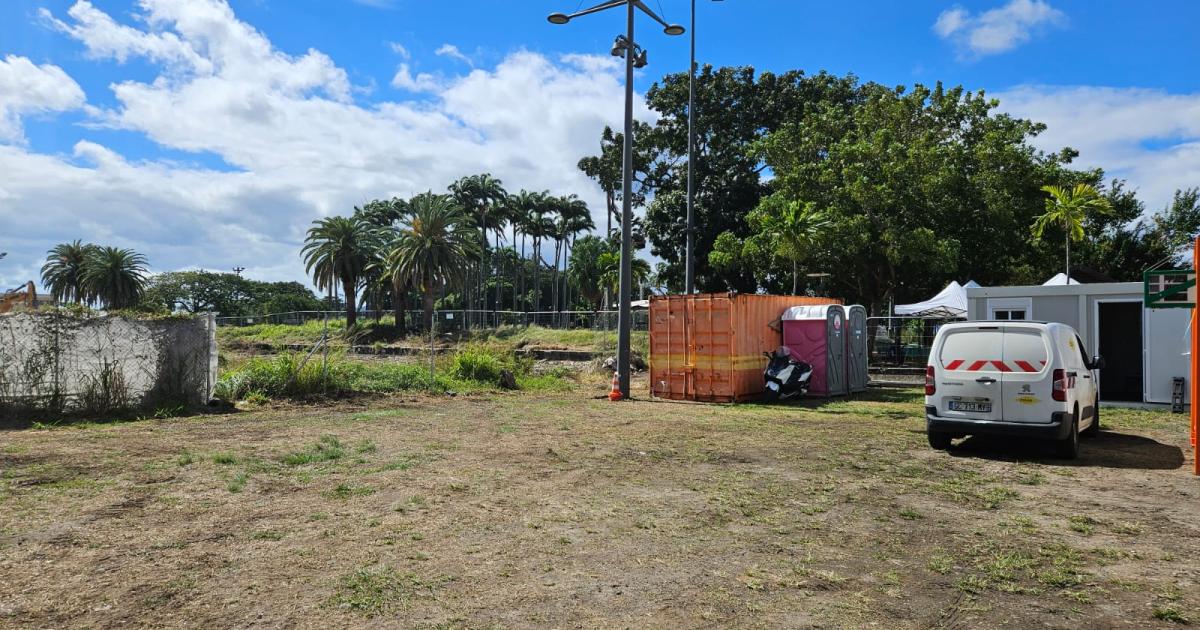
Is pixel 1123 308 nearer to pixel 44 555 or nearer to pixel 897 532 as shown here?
pixel 897 532

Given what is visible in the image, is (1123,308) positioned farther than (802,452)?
Yes

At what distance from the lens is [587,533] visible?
5.91 m

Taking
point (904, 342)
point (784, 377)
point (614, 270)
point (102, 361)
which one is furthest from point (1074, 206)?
point (614, 270)

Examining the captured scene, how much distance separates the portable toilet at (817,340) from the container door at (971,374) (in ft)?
27.3

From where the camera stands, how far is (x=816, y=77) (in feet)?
140

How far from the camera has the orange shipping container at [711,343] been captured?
17266 mm

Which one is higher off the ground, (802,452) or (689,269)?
(689,269)

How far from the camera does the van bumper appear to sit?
30.0 ft

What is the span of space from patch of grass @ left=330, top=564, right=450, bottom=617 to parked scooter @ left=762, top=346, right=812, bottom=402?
13808mm

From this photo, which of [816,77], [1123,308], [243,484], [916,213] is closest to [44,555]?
[243,484]

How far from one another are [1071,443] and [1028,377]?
44.9 inches

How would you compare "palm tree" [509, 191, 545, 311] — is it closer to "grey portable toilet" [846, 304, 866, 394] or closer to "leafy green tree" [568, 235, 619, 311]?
"leafy green tree" [568, 235, 619, 311]

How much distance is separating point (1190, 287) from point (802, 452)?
506 cm

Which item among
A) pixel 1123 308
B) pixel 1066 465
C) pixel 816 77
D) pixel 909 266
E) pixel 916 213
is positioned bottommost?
pixel 1066 465
